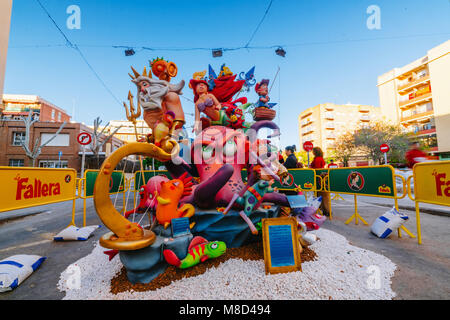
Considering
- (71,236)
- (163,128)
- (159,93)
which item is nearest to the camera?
(163,128)

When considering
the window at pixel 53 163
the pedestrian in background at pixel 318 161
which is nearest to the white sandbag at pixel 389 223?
the pedestrian in background at pixel 318 161

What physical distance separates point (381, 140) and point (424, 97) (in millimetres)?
12144

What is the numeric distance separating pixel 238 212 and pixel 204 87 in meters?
2.40

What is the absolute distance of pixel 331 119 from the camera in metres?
40.9

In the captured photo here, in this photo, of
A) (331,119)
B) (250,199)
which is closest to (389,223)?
(250,199)

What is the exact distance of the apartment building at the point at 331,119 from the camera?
132ft

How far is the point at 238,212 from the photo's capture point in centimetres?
311

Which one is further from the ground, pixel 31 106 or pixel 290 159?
pixel 31 106

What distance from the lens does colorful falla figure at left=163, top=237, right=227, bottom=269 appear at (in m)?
2.40

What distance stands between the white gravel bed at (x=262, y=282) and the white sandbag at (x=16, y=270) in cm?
44

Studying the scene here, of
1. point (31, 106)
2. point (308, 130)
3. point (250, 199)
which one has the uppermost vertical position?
point (31, 106)

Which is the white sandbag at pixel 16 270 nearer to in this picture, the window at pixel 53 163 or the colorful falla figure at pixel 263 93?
the colorful falla figure at pixel 263 93

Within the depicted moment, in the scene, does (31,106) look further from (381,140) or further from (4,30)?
(381,140)
